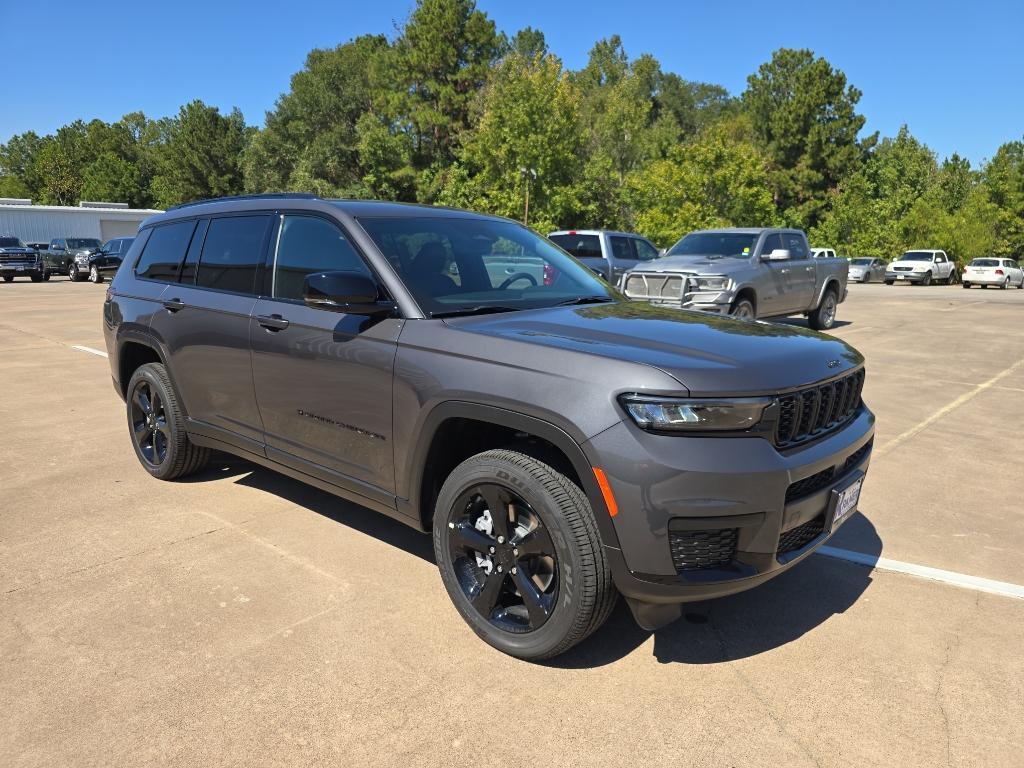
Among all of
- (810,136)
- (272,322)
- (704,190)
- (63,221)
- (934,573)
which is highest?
(810,136)

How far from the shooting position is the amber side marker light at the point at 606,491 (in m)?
2.49

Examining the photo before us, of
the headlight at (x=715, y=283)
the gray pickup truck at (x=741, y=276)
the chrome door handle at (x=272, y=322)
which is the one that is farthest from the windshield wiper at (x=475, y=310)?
the headlight at (x=715, y=283)

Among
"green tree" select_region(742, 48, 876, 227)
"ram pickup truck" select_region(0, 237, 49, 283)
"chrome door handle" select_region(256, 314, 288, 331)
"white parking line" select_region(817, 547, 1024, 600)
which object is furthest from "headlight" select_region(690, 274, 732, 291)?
"green tree" select_region(742, 48, 876, 227)

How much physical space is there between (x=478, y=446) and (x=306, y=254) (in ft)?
4.66

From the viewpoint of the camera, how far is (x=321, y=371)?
3.47 m

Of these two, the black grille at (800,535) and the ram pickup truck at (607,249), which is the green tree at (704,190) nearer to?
the ram pickup truck at (607,249)

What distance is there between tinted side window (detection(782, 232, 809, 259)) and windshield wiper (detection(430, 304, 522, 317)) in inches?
432

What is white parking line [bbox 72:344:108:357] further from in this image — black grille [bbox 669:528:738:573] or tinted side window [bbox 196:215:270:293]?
black grille [bbox 669:528:738:573]

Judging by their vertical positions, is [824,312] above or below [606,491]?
below

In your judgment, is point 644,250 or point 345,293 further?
point 644,250

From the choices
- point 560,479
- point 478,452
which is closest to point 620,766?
point 560,479

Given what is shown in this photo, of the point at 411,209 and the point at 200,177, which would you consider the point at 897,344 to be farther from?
the point at 200,177

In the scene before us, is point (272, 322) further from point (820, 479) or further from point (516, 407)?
point (820, 479)

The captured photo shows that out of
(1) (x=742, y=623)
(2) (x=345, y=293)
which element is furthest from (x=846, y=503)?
(2) (x=345, y=293)
